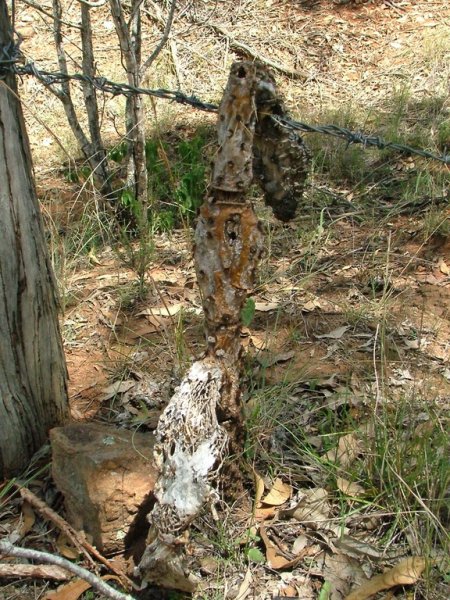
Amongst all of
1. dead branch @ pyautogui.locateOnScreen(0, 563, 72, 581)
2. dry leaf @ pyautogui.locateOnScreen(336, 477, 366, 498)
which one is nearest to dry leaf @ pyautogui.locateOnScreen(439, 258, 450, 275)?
dry leaf @ pyautogui.locateOnScreen(336, 477, 366, 498)

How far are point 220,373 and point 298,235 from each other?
84.0 inches

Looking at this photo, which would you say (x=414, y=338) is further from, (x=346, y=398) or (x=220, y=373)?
(x=220, y=373)

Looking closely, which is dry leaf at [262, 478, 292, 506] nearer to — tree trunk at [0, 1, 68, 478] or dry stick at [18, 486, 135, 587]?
dry stick at [18, 486, 135, 587]

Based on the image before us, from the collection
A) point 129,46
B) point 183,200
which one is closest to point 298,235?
point 183,200

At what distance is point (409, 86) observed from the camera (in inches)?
228

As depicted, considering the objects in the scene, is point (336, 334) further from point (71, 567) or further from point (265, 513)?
point (71, 567)

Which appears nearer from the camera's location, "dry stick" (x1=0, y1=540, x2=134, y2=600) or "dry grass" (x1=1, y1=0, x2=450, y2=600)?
"dry stick" (x1=0, y1=540, x2=134, y2=600)

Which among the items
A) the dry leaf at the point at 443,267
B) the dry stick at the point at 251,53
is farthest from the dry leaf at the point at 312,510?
the dry stick at the point at 251,53

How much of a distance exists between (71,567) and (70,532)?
311mm

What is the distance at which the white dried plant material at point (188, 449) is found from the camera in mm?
2113

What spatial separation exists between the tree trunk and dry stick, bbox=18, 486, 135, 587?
0.25m

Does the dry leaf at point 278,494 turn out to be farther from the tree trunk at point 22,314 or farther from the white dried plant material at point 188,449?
the tree trunk at point 22,314

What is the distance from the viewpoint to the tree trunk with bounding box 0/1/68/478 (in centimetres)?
236

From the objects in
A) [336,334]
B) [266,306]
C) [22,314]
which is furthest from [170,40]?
[22,314]
